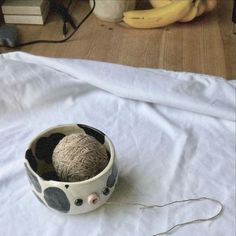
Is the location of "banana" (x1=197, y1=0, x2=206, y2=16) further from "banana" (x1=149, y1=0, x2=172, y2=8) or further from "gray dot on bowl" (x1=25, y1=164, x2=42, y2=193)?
"gray dot on bowl" (x1=25, y1=164, x2=42, y2=193)

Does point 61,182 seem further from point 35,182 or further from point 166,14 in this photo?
point 166,14

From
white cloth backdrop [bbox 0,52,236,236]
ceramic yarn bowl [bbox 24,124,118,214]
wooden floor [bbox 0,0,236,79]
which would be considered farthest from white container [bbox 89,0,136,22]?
ceramic yarn bowl [bbox 24,124,118,214]

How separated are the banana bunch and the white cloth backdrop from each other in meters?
0.22

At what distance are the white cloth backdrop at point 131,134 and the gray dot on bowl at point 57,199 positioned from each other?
22 millimetres

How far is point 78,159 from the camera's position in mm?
384

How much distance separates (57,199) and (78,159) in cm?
4

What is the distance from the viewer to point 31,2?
0.79 metres

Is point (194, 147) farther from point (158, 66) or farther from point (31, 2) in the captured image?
point (31, 2)

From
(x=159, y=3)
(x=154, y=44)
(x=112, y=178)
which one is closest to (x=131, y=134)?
(x=112, y=178)

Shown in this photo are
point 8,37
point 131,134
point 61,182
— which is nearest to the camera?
point 61,182

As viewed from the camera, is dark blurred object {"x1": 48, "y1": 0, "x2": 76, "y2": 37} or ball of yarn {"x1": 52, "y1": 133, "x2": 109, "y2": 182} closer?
ball of yarn {"x1": 52, "y1": 133, "x2": 109, "y2": 182}

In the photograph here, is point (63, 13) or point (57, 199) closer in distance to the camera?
point (57, 199)

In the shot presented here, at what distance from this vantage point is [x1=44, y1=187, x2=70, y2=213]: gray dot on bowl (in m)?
0.38

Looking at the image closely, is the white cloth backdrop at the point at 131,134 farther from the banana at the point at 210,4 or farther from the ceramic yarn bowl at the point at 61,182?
the banana at the point at 210,4
